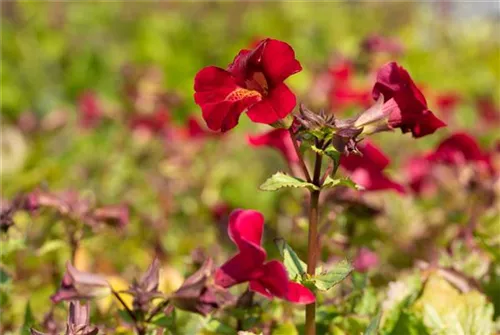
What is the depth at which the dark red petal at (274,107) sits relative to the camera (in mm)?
956

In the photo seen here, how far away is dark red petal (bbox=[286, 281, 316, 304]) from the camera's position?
3.27 feet

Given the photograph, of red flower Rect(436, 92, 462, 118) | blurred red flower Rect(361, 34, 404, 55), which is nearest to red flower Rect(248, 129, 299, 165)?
blurred red flower Rect(361, 34, 404, 55)

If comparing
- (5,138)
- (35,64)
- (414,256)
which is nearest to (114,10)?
(35,64)

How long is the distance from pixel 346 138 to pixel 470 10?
1549 centimetres

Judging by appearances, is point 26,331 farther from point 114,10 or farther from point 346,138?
point 114,10

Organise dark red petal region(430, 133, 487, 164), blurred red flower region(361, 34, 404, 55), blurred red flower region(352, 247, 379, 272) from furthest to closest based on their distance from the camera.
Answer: blurred red flower region(361, 34, 404, 55) → dark red petal region(430, 133, 487, 164) → blurred red flower region(352, 247, 379, 272)

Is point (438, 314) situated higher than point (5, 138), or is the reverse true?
point (438, 314)

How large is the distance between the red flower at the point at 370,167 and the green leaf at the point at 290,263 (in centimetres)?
43

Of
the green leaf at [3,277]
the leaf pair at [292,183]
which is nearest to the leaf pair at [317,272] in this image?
the leaf pair at [292,183]

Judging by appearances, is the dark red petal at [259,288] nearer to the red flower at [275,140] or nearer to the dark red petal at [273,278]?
the dark red petal at [273,278]

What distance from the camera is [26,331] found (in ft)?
3.96

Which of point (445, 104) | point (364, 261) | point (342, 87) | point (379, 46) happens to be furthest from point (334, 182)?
point (445, 104)

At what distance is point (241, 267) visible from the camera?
109cm

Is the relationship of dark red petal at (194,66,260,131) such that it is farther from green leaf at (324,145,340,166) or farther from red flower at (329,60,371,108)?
red flower at (329,60,371,108)
